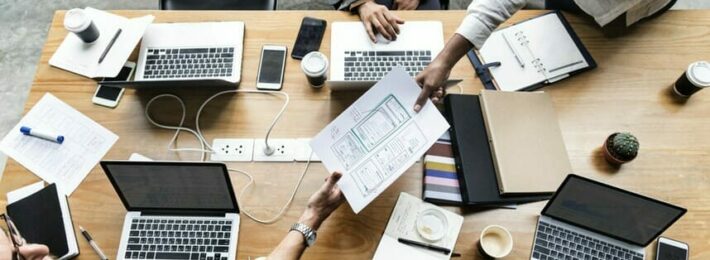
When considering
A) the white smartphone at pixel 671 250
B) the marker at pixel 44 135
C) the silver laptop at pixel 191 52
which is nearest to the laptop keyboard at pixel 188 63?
the silver laptop at pixel 191 52

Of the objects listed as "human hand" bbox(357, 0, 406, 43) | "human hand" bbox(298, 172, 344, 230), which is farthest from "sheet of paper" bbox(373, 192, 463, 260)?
"human hand" bbox(357, 0, 406, 43)

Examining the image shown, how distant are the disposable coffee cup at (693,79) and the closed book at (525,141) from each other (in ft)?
1.14

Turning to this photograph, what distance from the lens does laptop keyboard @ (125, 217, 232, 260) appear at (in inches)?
42.8

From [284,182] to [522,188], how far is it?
0.56 metres

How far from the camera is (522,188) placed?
1.12m

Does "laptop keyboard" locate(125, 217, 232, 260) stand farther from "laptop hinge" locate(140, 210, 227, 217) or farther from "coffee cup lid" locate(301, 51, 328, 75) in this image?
"coffee cup lid" locate(301, 51, 328, 75)

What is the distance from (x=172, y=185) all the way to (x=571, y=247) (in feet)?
2.89

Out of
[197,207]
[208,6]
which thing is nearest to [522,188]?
[197,207]

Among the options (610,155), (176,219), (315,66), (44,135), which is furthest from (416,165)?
(44,135)

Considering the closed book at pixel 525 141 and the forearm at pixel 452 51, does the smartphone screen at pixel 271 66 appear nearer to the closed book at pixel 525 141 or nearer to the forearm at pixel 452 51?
the forearm at pixel 452 51

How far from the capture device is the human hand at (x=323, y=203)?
1079 mm

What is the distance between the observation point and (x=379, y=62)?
1.31 m

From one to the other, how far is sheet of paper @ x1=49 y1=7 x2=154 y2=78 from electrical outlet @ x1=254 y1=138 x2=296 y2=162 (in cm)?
42

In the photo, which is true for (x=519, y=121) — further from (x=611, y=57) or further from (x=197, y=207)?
(x=197, y=207)
